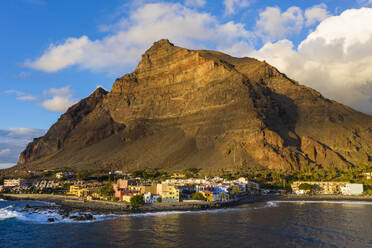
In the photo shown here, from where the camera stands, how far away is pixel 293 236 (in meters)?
57.7

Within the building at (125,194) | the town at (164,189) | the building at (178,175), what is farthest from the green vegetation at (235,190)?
the building at (178,175)

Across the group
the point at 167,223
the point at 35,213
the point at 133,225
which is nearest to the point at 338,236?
the point at 167,223

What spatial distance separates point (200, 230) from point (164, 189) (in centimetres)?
4134

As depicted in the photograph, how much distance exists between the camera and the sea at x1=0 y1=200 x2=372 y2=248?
2126 inches

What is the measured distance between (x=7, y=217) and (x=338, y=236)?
71.0 metres

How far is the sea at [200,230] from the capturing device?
5400cm

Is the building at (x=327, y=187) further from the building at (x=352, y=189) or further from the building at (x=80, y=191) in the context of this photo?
the building at (x=80, y=191)

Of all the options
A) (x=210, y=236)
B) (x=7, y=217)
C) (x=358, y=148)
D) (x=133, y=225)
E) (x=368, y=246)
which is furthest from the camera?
(x=358, y=148)

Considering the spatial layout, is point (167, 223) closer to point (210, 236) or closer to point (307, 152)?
point (210, 236)

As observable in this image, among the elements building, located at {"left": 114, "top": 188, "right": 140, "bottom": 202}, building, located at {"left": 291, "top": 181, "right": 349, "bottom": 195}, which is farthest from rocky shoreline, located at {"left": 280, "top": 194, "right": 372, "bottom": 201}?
building, located at {"left": 114, "top": 188, "right": 140, "bottom": 202}

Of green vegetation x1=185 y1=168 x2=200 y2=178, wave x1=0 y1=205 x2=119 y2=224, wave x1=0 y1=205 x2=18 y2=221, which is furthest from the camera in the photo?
green vegetation x1=185 y1=168 x2=200 y2=178

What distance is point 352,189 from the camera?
4973 inches

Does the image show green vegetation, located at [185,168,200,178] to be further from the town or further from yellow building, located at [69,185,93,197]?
yellow building, located at [69,185,93,197]

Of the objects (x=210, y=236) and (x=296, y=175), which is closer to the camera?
(x=210, y=236)
